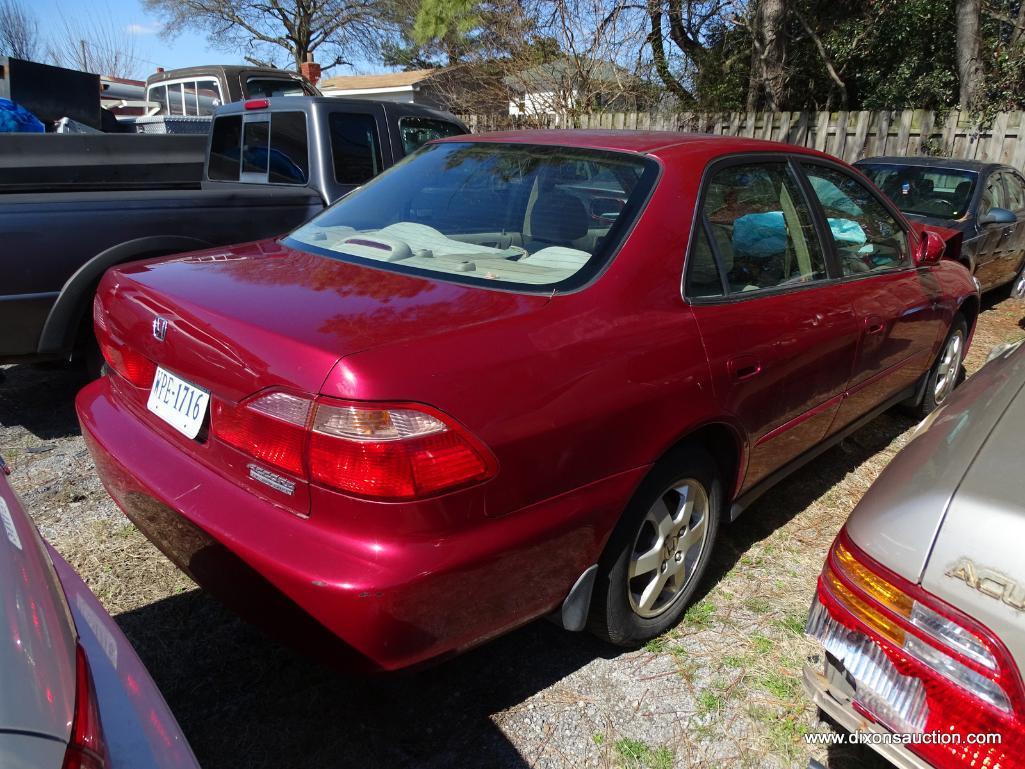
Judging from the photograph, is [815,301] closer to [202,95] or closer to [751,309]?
[751,309]

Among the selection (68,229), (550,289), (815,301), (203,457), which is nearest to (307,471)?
(203,457)

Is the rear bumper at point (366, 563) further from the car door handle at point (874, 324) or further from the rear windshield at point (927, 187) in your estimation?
the rear windshield at point (927, 187)

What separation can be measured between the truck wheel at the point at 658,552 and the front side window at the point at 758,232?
0.64 meters

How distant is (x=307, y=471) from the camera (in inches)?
69.0

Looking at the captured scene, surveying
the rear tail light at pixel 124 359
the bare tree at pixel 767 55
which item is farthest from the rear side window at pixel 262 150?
the bare tree at pixel 767 55

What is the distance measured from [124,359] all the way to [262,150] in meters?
3.53

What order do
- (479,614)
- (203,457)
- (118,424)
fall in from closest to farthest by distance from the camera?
(479,614)
(203,457)
(118,424)

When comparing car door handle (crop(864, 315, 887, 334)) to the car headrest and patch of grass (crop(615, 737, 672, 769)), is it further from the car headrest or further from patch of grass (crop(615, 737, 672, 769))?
patch of grass (crop(615, 737, 672, 769))

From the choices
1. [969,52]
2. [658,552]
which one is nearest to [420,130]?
[658,552]

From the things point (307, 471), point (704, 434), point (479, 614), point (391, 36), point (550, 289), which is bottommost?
point (479, 614)

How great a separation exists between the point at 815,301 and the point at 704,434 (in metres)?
0.80

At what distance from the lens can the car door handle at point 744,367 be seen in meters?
2.47

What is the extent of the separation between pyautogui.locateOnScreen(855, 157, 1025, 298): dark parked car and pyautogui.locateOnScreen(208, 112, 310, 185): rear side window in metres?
5.37

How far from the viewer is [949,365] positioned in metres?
4.64
